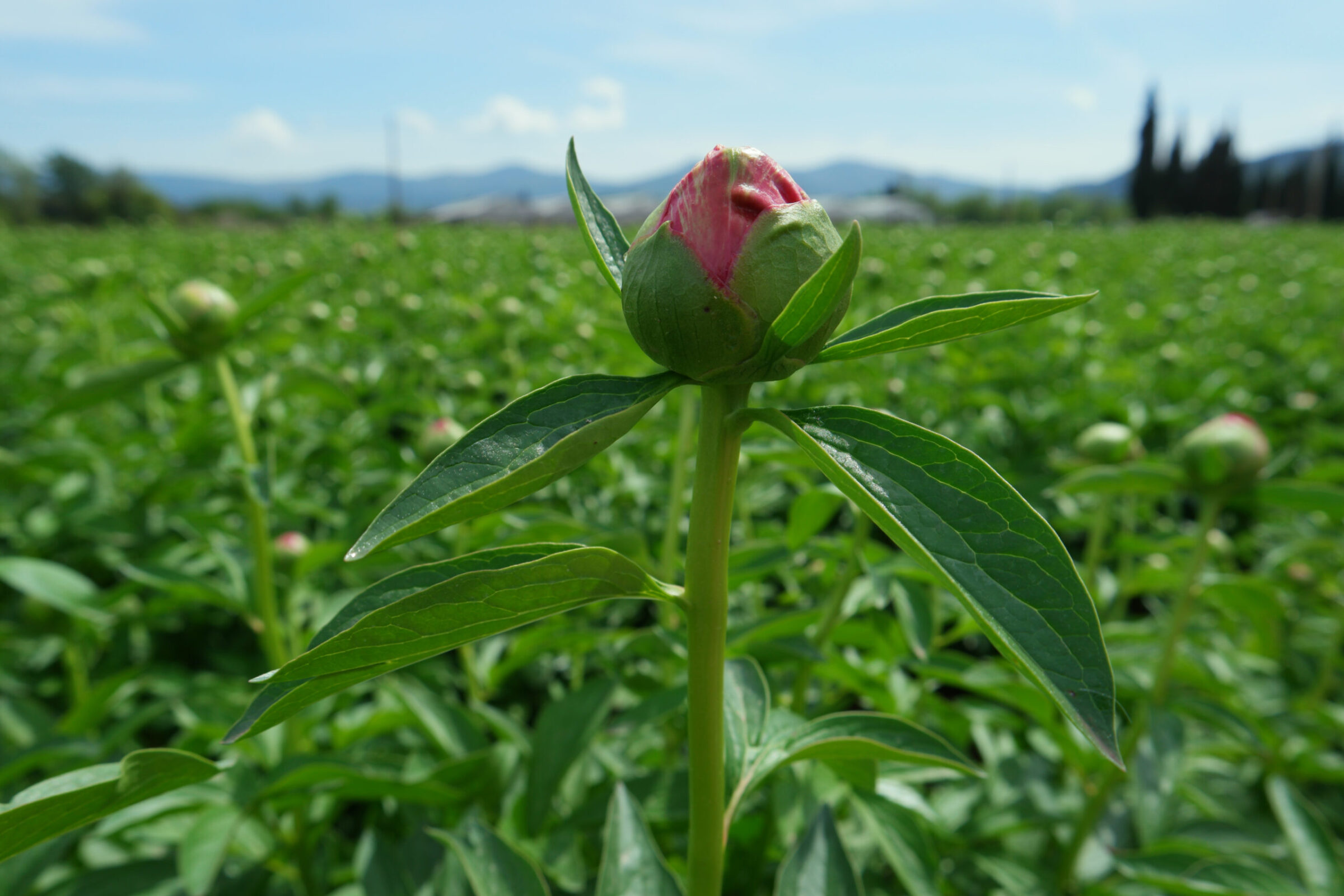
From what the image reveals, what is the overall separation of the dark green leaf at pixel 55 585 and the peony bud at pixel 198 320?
592 mm

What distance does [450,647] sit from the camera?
432 millimetres

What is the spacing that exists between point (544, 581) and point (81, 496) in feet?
7.28

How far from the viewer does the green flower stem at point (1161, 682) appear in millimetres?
1173

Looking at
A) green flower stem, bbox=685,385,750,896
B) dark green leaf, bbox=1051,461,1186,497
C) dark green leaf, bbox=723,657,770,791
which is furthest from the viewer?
dark green leaf, bbox=1051,461,1186,497

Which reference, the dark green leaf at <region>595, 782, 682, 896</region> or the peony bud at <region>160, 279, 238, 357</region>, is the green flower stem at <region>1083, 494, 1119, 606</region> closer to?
the dark green leaf at <region>595, 782, 682, 896</region>

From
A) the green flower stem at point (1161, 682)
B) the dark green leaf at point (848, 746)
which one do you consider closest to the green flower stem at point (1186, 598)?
the green flower stem at point (1161, 682)

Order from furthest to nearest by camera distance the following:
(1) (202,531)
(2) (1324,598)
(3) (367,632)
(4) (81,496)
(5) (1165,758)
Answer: (4) (81,496) → (2) (1324,598) → (1) (202,531) → (5) (1165,758) → (3) (367,632)

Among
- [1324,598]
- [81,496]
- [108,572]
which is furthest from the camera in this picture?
[108,572]

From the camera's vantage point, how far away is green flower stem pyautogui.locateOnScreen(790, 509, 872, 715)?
43.1 inches

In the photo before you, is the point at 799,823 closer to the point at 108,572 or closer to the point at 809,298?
the point at 809,298

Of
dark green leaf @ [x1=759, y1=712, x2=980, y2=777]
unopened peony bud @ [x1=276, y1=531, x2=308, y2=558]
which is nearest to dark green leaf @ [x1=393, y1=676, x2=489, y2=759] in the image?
unopened peony bud @ [x1=276, y1=531, x2=308, y2=558]

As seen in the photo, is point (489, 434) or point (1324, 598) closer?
point (489, 434)

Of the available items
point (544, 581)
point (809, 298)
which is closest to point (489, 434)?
point (544, 581)

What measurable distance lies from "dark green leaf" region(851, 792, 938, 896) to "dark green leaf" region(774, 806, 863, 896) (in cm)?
24
